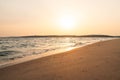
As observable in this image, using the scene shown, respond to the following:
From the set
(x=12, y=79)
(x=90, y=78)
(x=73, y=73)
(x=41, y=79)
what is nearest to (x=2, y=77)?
(x=12, y=79)

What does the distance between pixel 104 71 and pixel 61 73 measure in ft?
6.71

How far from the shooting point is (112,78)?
6.88m

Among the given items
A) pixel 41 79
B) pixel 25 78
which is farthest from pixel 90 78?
pixel 25 78

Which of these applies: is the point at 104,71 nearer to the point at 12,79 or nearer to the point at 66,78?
the point at 66,78

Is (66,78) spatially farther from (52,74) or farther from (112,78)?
(112,78)

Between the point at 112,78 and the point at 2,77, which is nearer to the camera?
the point at 112,78

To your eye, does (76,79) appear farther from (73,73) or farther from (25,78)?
(25,78)

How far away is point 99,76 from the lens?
724cm

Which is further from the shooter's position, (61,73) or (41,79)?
(61,73)

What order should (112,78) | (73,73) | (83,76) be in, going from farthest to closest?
(73,73) < (83,76) < (112,78)

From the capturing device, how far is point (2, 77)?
8.08m

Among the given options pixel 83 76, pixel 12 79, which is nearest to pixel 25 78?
pixel 12 79

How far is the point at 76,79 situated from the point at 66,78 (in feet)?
1.46

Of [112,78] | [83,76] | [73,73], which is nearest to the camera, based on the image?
[112,78]
